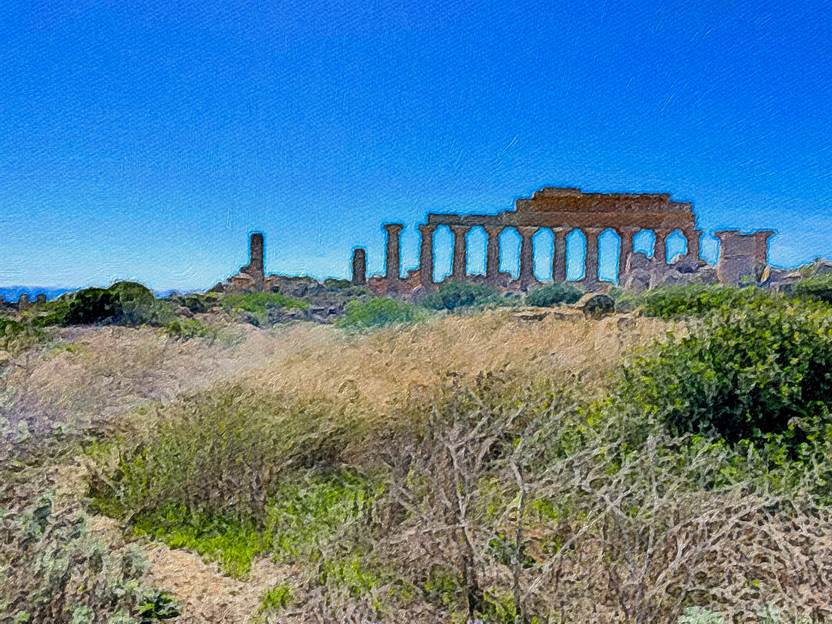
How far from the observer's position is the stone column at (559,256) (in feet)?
121

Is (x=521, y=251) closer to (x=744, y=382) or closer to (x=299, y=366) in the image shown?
(x=299, y=366)

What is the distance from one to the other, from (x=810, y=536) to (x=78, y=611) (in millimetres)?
3045

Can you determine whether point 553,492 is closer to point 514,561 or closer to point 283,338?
point 514,561

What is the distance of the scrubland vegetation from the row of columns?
28273 millimetres

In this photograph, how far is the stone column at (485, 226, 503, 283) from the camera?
1467 inches

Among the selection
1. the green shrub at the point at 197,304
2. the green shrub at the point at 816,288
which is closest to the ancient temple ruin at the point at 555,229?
the green shrub at the point at 197,304

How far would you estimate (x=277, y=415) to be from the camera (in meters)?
5.53

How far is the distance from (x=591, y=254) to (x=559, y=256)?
1.51 metres

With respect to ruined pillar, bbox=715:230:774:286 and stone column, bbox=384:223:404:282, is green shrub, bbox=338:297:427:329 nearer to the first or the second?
ruined pillar, bbox=715:230:774:286

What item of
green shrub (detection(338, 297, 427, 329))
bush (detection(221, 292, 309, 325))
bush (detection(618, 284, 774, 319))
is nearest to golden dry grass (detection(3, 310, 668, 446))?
bush (detection(618, 284, 774, 319))

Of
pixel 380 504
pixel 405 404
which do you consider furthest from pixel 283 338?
pixel 380 504

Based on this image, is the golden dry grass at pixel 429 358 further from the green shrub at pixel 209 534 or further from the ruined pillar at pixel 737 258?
the ruined pillar at pixel 737 258

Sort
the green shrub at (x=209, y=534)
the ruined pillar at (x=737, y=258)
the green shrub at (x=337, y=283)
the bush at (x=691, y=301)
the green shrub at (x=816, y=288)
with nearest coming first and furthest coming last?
1. the green shrub at (x=209, y=534)
2. the bush at (x=691, y=301)
3. the green shrub at (x=816, y=288)
4. the ruined pillar at (x=737, y=258)
5. the green shrub at (x=337, y=283)

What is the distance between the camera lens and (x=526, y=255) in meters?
36.5
